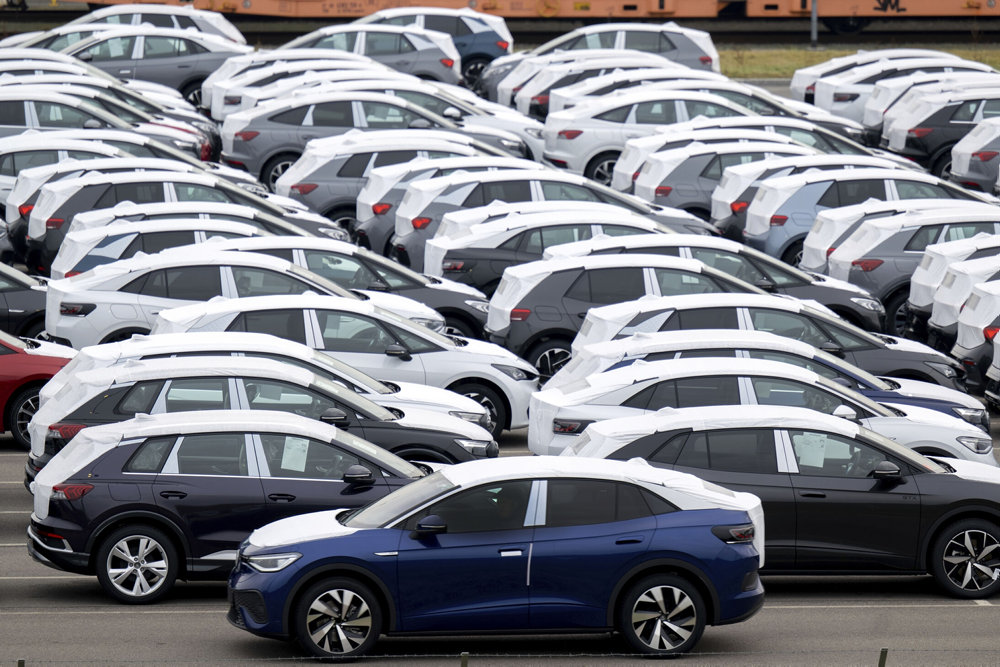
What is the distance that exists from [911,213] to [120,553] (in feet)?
43.2

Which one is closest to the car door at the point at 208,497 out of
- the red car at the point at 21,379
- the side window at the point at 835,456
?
the side window at the point at 835,456

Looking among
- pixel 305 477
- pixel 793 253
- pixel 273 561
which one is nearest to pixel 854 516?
pixel 305 477

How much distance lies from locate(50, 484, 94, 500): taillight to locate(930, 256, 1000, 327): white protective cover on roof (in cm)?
1076

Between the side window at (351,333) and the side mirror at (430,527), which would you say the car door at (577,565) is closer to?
the side mirror at (430,527)

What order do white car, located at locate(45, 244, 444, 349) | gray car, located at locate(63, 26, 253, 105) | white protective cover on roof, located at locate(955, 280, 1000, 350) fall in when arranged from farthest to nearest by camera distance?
gray car, located at locate(63, 26, 253, 105)
white protective cover on roof, located at locate(955, 280, 1000, 350)
white car, located at locate(45, 244, 444, 349)

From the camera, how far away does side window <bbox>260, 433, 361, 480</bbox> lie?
12555 mm

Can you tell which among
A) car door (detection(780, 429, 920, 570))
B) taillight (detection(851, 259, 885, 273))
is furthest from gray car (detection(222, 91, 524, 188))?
car door (detection(780, 429, 920, 570))

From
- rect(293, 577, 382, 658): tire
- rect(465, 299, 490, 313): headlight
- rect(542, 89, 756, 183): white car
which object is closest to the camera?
rect(293, 577, 382, 658): tire

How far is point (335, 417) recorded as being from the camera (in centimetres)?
1399

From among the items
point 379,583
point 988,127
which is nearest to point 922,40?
point 988,127

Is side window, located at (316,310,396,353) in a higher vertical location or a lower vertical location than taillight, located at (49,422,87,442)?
higher

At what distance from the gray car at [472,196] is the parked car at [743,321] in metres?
5.17

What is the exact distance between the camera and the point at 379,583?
10.9m

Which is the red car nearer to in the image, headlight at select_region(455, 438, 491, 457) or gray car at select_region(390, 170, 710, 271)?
headlight at select_region(455, 438, 491, 457)
